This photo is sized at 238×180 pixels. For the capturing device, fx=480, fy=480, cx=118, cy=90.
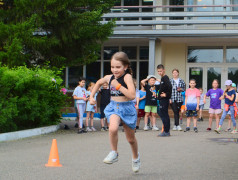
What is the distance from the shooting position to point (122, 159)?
8258 millimetres

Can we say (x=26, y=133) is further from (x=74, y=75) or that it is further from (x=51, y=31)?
(x=74, y=75)

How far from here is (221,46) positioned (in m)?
26.4

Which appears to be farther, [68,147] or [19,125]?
[19,125]

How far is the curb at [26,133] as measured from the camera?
36.7 feet

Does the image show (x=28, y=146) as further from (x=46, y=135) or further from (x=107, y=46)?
(x=107, y=46)

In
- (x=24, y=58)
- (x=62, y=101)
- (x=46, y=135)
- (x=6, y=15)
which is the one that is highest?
(x=6, y=15)

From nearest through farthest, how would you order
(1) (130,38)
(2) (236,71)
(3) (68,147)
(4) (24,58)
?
1. (3) (68,147)
2. (4) (24,58)
3. (1) (130,38)
4. (2) (236,71)

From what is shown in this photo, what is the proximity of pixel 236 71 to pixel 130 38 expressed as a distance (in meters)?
6.51

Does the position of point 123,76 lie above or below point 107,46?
below

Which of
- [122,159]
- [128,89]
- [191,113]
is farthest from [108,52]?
[128,89]

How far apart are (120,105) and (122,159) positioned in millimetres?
1933

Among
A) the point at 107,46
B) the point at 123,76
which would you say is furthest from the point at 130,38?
the point at 123,76

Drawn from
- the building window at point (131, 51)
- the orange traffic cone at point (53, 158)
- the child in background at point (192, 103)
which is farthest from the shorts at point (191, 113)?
the building window at point (131, 51)

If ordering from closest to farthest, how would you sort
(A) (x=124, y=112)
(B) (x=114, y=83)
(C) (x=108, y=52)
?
(B) (x=114, y=83) < (A) (x=124, y=112) < (C) (x=108, y=52)
